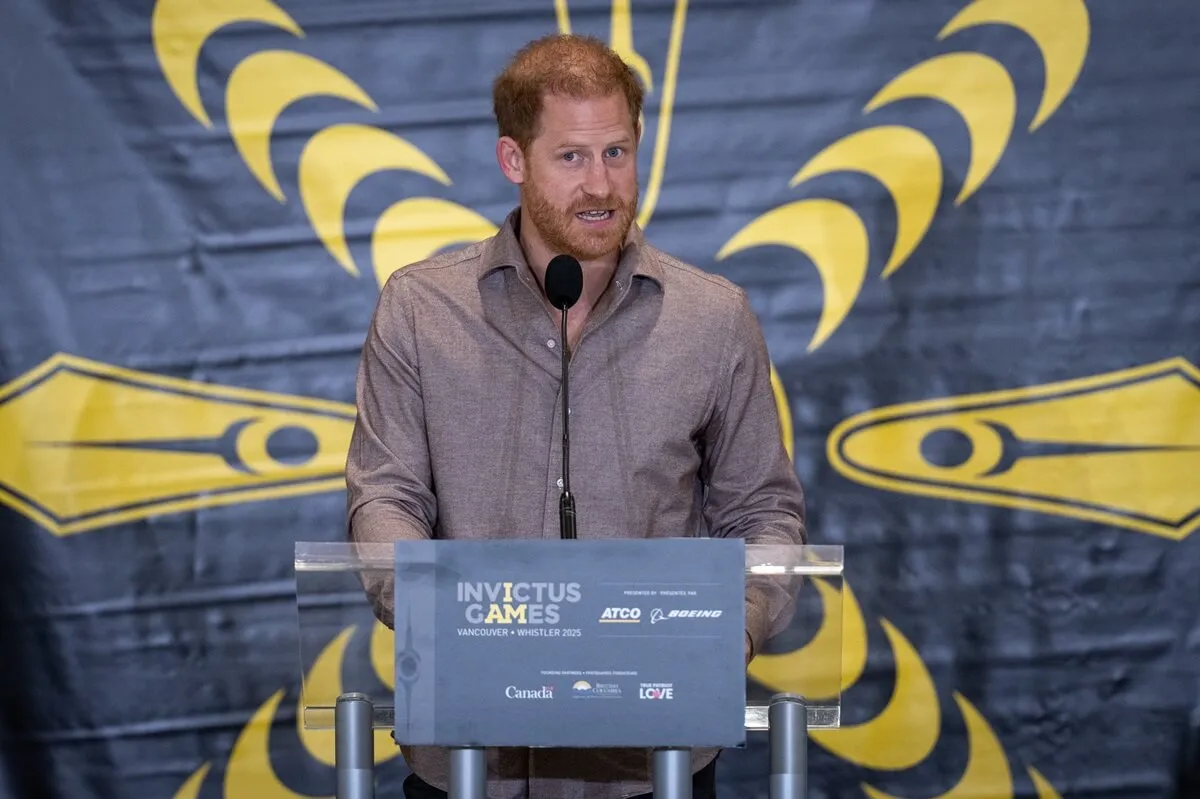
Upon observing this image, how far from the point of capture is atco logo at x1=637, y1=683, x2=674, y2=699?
1.64 m

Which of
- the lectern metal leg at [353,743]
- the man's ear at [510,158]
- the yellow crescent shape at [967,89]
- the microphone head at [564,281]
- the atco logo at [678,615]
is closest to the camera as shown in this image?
the atco logo at [678,615]

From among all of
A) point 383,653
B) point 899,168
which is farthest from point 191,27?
point 383,653

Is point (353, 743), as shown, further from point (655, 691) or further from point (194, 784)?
point (194, 784)

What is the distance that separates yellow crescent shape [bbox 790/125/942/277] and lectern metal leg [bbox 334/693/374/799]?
6.13ft

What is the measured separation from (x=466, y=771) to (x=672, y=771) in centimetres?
23

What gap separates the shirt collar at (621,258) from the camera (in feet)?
8.24

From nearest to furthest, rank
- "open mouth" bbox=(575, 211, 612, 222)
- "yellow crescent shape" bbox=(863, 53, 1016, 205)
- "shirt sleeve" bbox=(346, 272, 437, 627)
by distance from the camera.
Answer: "shirt sleeve" bbox=(346, 272, 437, 627) < "open mouth" bbox=(575, 211, 612, 222) < "yellow crescent shape" bbox=(863, 53, 1016, 205)

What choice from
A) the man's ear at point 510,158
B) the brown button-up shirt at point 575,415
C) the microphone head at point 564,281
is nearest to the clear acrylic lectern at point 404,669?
the microphone head at point 564,281

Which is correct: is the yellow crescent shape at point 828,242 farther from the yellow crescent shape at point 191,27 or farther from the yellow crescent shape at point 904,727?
the yellow crescent shape at point 191,27

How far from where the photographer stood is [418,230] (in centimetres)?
331

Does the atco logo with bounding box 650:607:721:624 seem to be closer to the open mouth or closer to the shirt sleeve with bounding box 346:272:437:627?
the shirt sleeve with bounding box 346:272:437:627

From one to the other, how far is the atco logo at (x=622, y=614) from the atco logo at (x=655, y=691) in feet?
0.23

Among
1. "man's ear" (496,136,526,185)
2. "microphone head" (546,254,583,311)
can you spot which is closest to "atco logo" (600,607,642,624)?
"microphone head" (546,254,583,311)

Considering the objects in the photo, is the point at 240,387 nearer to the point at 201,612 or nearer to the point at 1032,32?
the point at 201,612
